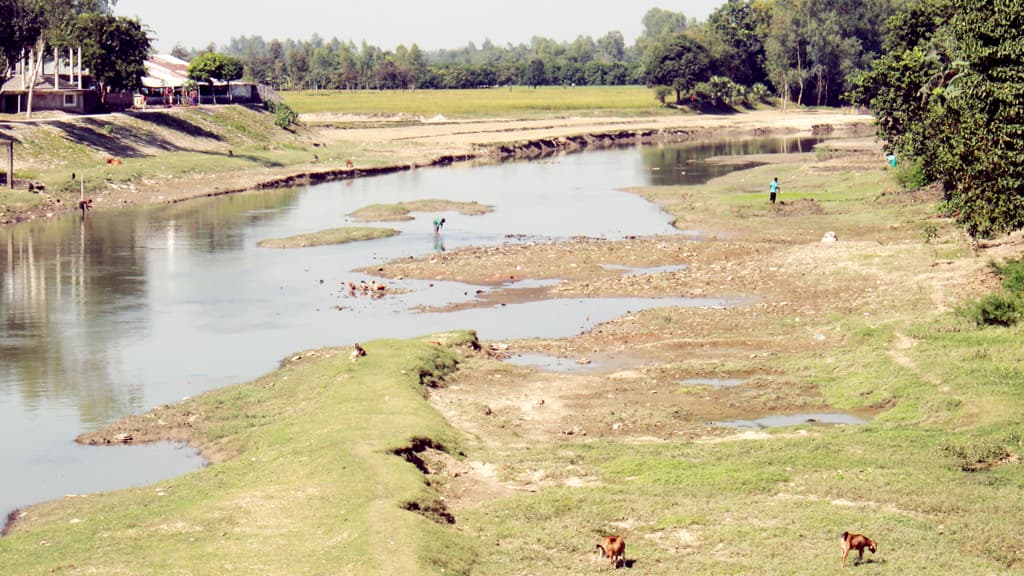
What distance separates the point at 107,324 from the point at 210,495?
2206 cm

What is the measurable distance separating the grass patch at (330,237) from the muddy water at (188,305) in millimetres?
1078

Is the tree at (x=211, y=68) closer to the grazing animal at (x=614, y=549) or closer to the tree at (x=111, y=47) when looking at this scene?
the tree at (x=111, y=47)

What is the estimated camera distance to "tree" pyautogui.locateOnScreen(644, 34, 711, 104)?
169375 mm

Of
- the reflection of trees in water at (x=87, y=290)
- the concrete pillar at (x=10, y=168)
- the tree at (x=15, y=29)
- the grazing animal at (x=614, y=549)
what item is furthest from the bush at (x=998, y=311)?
the tree at (x=15, y=29)

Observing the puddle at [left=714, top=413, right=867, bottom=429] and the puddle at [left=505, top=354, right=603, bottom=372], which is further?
the puddle at [left=505, top=354, right=603, bottom=372]

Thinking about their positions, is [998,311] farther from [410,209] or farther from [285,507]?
[410,209]

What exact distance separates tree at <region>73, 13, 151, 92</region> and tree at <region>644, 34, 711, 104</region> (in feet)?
274

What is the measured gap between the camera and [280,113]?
390ft

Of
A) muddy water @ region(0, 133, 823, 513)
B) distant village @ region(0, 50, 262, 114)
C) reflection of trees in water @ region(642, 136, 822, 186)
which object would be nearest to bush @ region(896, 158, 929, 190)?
muddy water @ region(0, 133, 823, 513)

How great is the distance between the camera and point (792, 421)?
99.8ft

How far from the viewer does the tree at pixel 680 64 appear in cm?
16938

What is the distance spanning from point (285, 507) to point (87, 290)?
1223 inches

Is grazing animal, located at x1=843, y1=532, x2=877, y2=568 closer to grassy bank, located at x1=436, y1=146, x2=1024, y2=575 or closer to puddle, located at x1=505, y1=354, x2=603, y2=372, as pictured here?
grassy bank, located at x1=436, y1=146, x2=1024, y2=575

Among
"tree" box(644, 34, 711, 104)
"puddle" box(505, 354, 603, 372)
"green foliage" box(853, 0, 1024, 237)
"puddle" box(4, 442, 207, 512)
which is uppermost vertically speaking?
"tree" box(644, 34, 711, 104)
